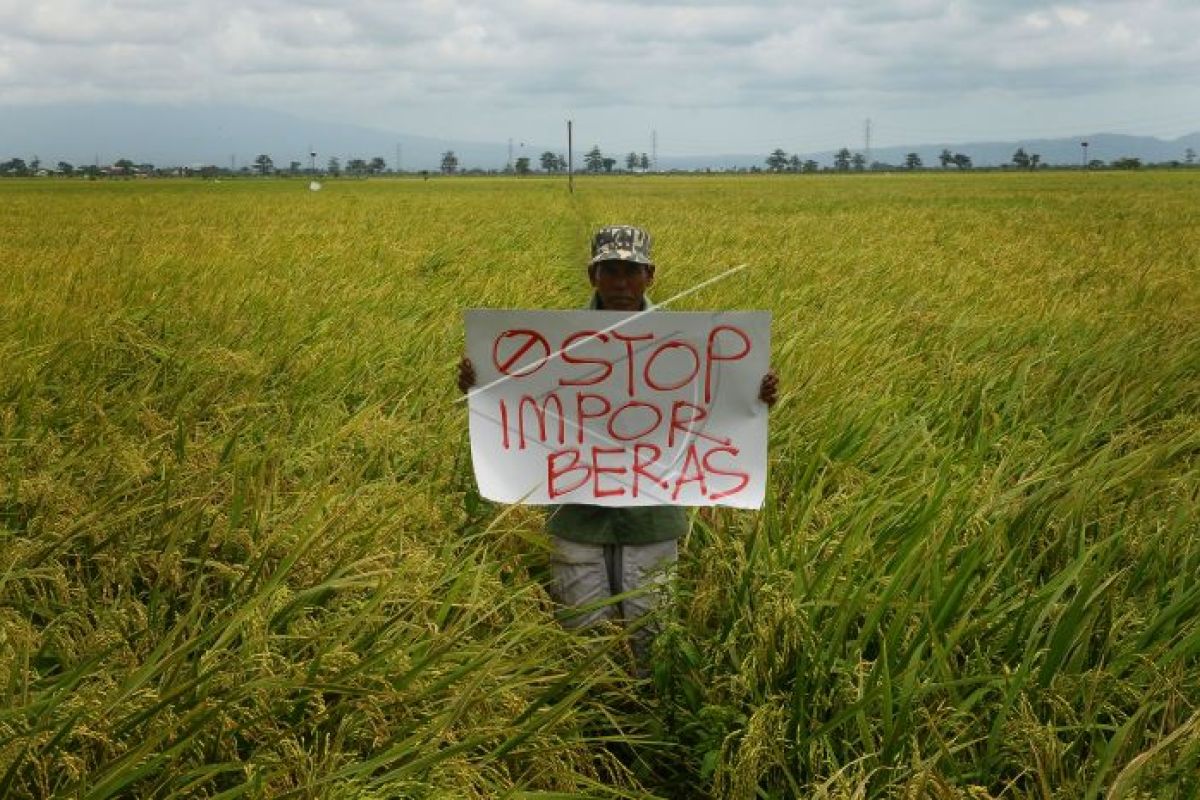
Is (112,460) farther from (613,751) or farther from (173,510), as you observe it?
(613,751)

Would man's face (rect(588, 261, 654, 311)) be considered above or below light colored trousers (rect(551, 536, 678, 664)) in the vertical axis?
above

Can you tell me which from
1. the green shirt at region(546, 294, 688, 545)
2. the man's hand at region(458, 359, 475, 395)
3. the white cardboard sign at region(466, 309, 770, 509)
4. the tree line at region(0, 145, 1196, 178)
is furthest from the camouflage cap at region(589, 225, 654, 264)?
the tree line at region(0, 145, 1196, 178)

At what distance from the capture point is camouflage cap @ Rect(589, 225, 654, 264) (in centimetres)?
246

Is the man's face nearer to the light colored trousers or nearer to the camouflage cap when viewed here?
the camouflage cap

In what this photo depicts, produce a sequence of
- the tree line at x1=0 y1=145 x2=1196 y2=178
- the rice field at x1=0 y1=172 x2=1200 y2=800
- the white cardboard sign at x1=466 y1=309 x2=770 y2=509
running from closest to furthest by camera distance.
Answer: the rice field at x1=0 y1=172 x2=1200 y2=800, the white cardboard sign at x1=466 y1=309 x2=770 y2=509, the tree line at x1=0 y1=145 x2=1196 y2=178

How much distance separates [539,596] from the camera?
250cm

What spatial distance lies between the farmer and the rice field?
0.09 metres

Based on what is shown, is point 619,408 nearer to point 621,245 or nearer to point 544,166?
point 621,245

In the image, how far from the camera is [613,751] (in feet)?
7.18

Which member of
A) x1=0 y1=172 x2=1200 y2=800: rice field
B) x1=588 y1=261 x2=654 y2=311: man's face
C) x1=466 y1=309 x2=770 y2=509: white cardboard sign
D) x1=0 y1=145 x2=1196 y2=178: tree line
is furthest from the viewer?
x1=0 y1=145 x2=1196 y2=178: tree line

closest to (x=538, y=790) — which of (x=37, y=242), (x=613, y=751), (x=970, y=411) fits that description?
(x=613, y=751)

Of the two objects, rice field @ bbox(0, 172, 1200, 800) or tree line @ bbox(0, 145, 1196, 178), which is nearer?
rice field @ bbox(0, 172, 1200, 800)

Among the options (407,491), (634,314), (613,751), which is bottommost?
(613,751)

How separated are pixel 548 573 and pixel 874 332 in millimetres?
2791
